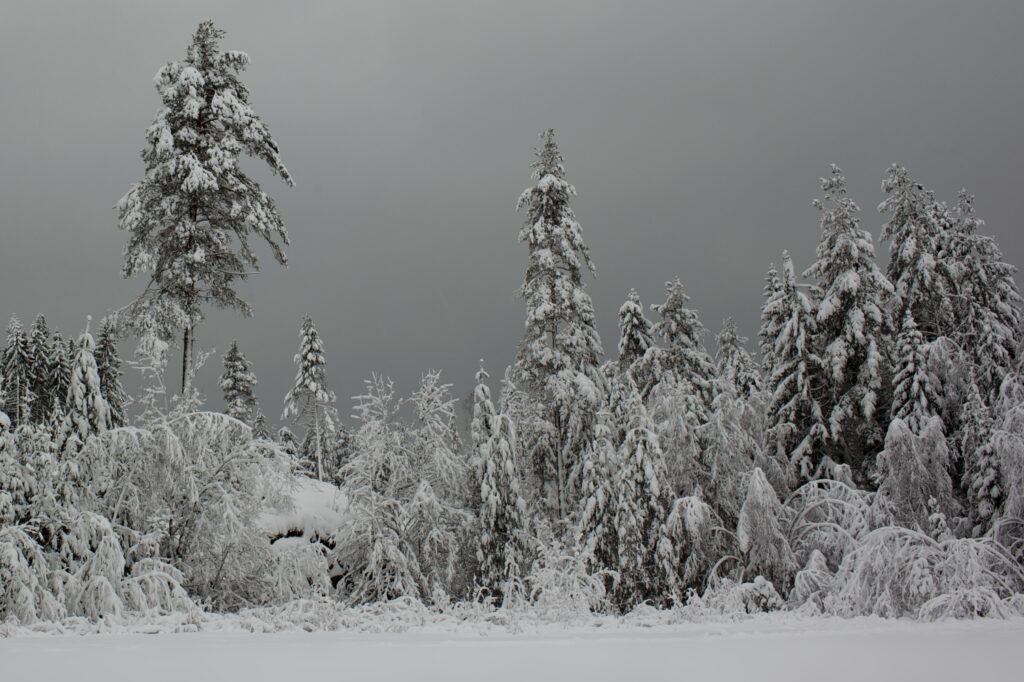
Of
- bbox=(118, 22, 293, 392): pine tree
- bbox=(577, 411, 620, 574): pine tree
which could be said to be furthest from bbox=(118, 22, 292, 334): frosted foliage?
bbox=(577, 411, 620, 574): pine tree

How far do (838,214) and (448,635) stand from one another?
747 inches

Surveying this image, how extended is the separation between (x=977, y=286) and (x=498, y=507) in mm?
17084

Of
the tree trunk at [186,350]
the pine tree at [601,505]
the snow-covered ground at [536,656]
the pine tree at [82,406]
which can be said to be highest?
the tree trunk at [186,350]

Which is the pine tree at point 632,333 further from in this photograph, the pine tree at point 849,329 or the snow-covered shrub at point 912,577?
the snow-covered shrub at point 912,577

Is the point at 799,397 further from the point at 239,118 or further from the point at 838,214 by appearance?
the point at 239,118

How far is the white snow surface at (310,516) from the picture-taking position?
18453 mm

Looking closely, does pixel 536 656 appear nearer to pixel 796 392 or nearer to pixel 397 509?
pixel 397 509

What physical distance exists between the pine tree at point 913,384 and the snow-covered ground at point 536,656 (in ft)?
36.9

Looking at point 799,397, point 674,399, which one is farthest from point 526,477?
point 799,397

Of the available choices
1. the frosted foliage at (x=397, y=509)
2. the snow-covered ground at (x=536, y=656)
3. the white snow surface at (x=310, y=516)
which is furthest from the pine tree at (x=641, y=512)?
the snow-covered ground at (x=536, y=656)

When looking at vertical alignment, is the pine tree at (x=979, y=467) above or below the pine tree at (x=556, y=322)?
below

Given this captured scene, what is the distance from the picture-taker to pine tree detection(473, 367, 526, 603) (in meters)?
19.6

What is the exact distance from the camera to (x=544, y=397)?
24469 millimetres

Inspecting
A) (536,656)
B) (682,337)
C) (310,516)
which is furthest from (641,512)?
(682,337)
